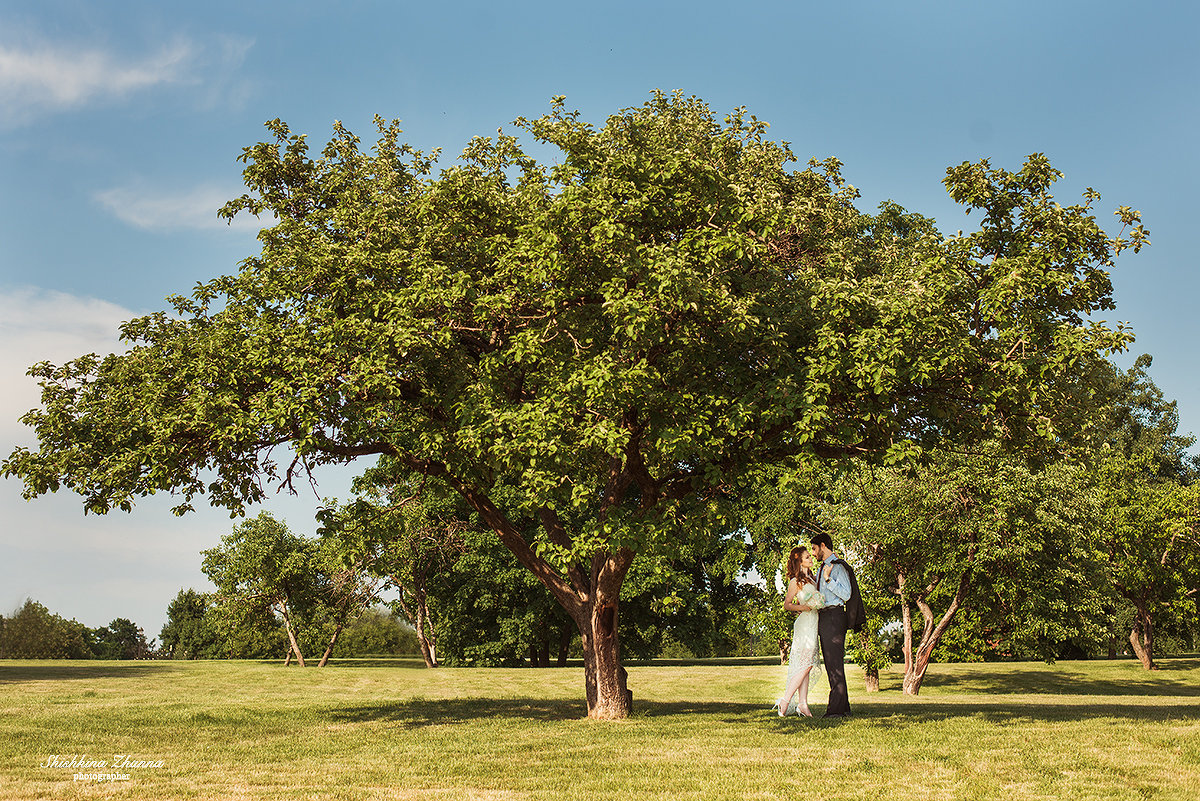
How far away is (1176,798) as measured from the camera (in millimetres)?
8617

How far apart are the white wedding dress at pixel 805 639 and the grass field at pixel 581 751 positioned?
974mm

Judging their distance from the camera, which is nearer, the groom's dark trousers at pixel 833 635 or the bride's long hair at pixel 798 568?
the groom's dark trousers at pixel 833 635

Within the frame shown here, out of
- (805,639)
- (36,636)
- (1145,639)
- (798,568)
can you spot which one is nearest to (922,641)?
(805,639)

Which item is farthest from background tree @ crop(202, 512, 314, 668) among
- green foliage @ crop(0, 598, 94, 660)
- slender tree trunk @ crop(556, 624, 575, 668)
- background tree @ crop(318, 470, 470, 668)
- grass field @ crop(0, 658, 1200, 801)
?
green foliage @ crop(0, 598, 94, 660)

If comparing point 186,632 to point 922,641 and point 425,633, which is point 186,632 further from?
point 922,641

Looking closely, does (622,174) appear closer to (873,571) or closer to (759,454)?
(759,454)

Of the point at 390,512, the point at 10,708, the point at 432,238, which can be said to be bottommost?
the point at 10,708

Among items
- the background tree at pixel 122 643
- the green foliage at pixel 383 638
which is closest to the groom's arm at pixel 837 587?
the green foliage at pixel 383 638

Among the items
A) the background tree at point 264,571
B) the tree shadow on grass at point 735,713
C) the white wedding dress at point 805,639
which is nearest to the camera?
the white wedding dress at point 805,639

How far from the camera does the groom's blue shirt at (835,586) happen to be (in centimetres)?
1453

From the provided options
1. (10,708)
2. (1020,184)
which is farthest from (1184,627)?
(10,708)

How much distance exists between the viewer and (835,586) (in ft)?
47.8

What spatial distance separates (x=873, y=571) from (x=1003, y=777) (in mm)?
23900

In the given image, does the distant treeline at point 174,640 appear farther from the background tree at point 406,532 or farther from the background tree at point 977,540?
the background tree at point 977,540
